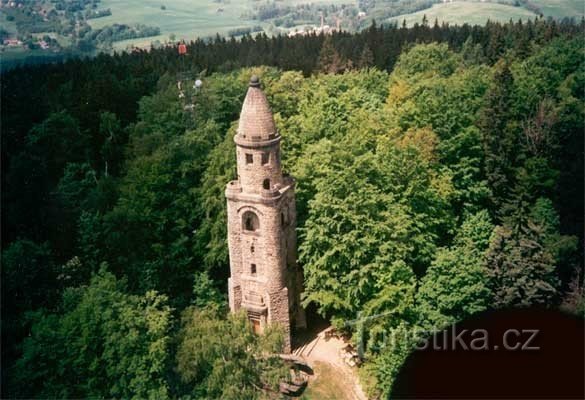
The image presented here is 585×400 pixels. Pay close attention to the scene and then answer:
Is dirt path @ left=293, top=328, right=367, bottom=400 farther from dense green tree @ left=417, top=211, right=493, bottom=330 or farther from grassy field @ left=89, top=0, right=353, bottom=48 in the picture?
grassy field @ left=89, top=0, right=353, bottom=48

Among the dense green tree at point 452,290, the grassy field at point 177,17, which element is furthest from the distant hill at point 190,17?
the dense green tree at point 452,290

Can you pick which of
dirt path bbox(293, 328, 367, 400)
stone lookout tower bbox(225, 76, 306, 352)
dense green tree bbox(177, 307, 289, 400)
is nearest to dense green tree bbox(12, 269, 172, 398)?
dense green tree bbox(177, 307, 289, 400)

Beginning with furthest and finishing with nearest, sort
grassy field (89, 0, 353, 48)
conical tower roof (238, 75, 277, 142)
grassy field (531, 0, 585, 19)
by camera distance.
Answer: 1. grassy field (531, 0, 585, 19)
2. grassy field (89, 0, 353, 48)
3. conical tower roof (238, 75, 277, 142)

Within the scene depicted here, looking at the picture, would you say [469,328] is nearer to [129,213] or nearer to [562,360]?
[562,360]

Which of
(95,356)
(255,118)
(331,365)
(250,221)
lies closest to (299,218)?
(250,221)

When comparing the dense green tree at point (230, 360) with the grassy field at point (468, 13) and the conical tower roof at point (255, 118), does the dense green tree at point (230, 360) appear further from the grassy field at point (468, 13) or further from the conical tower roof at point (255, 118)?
the grassy field at point (468, 13)

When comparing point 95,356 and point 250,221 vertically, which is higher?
point 250,221

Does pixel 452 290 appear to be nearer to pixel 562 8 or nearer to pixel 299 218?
pixel 299 218
